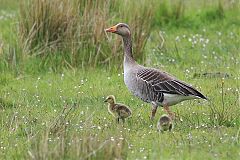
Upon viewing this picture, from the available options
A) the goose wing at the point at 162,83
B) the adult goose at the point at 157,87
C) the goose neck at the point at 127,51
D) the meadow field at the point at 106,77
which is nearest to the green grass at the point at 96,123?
the meadow field at the point at 106,77

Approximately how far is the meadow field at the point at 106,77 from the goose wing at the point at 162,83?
35 cm

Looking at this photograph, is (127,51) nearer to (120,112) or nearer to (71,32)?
(120,112)

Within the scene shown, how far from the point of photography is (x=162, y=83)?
375 inches

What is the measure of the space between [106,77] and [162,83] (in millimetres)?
2708

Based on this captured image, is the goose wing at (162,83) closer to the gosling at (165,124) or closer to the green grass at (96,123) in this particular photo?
the green grass at (96,123)

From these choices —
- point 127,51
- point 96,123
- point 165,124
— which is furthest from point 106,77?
point 165,124

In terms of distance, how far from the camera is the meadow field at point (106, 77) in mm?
7898

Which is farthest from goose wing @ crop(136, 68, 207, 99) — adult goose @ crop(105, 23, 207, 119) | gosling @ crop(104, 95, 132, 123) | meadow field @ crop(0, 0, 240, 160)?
gosling @ crop(104, 95, 132, 123)

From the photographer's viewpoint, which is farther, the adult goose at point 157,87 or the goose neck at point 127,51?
the goose neck at point 127,51

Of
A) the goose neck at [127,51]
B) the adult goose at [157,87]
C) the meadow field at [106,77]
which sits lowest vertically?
the meadow field at [106,77]

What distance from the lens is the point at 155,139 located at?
8.39 m

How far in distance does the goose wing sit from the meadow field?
13.7 inches

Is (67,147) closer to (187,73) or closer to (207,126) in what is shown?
(207,126)

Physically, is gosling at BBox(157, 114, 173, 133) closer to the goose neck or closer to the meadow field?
the meadow field
